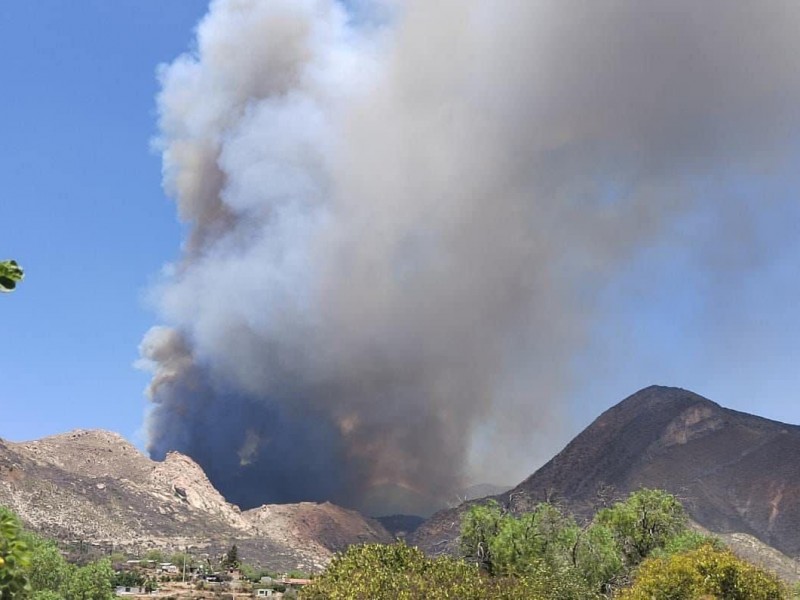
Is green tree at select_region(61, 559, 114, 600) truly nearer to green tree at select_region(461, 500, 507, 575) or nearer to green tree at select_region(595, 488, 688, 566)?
green tree at select_region(461, 500, 507, 575)

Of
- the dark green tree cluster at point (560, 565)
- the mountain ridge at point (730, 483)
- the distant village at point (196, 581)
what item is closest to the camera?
the dark green tree cluster at point (560, 565)

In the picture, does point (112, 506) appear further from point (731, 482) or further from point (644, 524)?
point (731, 482)

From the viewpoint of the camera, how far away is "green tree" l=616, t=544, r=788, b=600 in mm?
33969

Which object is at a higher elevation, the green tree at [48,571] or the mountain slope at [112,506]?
the mountain slope at [112,506]

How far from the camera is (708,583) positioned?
112ft

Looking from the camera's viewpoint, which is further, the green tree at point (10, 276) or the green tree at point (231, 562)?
the green tree at point (231, 562)

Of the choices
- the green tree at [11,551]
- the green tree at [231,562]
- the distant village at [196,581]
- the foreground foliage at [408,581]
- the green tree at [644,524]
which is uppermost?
the green tree at [231,562]

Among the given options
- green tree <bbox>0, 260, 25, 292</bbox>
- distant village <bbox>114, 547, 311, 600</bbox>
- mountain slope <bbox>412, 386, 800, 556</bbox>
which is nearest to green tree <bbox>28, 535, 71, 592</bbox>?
distant village <bbox>114, 547, 311, 600</bbox>

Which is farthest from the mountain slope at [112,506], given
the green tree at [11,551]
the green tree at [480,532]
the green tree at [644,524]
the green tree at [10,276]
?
the green tree at [10,276]

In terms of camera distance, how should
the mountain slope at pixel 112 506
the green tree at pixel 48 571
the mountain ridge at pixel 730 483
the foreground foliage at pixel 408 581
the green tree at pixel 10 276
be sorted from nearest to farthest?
the green tree at pixel 10 276, the foreground foliage at pixel 408 581, the green tree at pixel 48 571, the mountain slope at pixel 112 506, the mountain ridge at pixel 730 483

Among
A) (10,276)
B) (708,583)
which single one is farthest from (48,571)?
(10,276)

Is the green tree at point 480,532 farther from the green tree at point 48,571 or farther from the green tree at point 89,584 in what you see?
the green tree at point 48,571

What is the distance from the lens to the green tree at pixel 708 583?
34.0 meters

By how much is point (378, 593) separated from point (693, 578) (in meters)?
14.8
